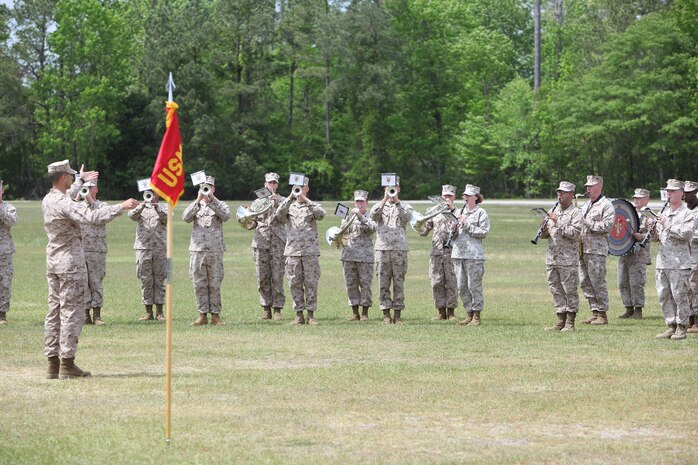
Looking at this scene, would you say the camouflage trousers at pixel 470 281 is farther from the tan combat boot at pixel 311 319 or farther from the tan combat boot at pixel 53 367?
the tan combat boot at pixel 53 367

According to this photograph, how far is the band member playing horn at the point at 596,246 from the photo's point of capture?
1911 centimetres

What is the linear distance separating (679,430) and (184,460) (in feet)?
14.5

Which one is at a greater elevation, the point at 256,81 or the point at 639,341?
the point at 256,81

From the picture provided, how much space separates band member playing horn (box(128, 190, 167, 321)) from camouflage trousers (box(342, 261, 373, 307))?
315cm

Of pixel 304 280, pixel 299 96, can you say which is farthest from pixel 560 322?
pixel 299 96

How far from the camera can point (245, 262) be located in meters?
34.4

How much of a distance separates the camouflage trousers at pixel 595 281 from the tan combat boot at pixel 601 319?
8cm

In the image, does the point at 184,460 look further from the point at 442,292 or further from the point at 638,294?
the point at 638,294

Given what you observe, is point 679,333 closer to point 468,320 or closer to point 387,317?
point 468,320

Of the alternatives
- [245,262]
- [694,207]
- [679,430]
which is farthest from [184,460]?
[245,262]

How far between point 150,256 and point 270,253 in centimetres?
204

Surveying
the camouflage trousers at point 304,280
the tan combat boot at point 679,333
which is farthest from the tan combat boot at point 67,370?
the tan combat boot at point 679,333

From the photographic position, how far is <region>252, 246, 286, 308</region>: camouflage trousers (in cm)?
2033

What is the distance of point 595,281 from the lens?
19453 mm
